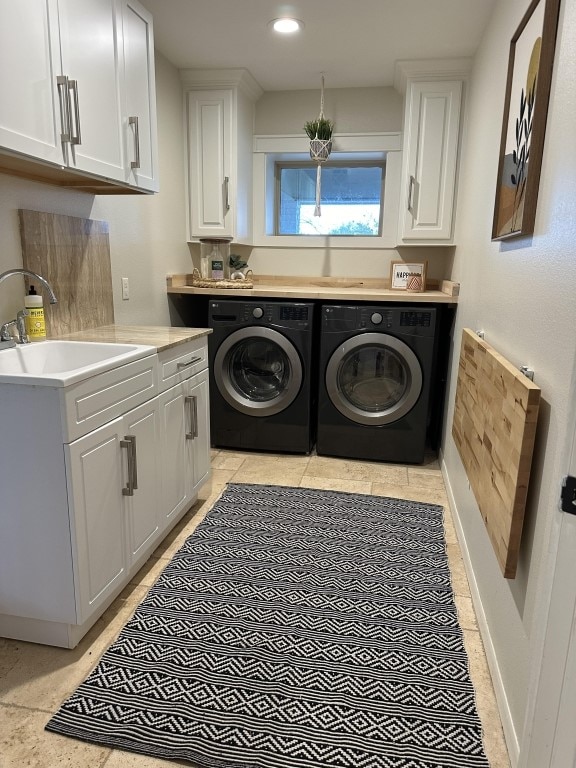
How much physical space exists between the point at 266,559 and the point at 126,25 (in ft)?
7.35

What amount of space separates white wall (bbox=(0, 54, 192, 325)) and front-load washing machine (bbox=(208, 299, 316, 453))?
1.38 ft

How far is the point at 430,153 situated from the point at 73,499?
2.81m

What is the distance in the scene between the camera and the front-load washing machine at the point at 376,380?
305 centimetres

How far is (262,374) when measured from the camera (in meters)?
3.35

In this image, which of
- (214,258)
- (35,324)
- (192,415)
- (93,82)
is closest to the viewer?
(93,82)

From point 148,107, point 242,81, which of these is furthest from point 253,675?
point 242,81

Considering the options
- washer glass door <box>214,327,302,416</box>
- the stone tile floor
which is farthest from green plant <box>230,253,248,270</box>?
the stone tile floor

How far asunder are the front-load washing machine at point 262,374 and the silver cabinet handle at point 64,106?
5.11 feet

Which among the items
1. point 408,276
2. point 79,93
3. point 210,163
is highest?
point 210,163

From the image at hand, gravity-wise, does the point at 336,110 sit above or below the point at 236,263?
above

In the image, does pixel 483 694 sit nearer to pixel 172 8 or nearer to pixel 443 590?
pixel 443 590

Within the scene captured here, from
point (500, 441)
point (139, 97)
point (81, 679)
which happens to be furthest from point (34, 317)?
point (500, 441)

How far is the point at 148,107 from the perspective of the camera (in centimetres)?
228

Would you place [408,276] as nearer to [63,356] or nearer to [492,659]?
[63,356]
